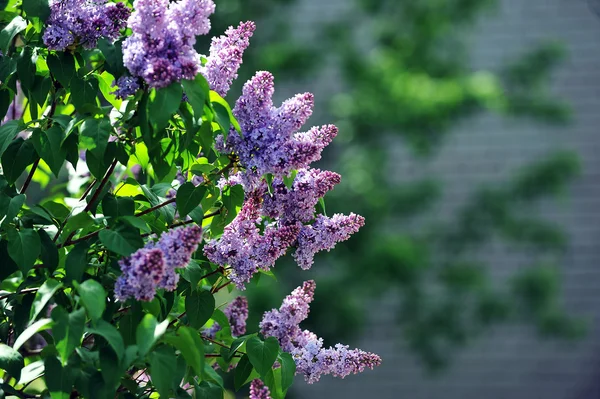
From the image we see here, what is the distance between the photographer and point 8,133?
1461 millimetres

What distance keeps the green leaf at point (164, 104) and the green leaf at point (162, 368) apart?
30cm

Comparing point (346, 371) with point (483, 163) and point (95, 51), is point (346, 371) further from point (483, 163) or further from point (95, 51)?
point (483, 163)

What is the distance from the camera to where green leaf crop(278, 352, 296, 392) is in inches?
59.9

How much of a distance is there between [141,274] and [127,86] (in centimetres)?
29

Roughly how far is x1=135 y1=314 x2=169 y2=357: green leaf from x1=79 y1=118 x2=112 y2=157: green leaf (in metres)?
0.27

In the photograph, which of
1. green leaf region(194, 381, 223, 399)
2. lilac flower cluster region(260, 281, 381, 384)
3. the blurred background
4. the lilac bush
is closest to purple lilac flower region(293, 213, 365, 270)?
the lilac bush

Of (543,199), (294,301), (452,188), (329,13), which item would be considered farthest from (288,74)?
(294,301)

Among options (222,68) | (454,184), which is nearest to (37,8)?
(222,68)

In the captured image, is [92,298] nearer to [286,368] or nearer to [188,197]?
[188,197]

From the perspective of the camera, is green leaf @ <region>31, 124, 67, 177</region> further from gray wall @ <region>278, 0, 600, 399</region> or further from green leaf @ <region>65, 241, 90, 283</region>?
gray wall @ <region>278, 0, 600, 399</region>

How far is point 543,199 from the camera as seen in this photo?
6629 mm

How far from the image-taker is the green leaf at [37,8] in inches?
57.4

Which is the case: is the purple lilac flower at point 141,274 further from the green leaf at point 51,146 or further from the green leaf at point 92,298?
the green leaf at point 51,146

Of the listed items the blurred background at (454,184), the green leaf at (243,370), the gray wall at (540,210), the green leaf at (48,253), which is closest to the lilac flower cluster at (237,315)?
the green leaf at (243,370)
